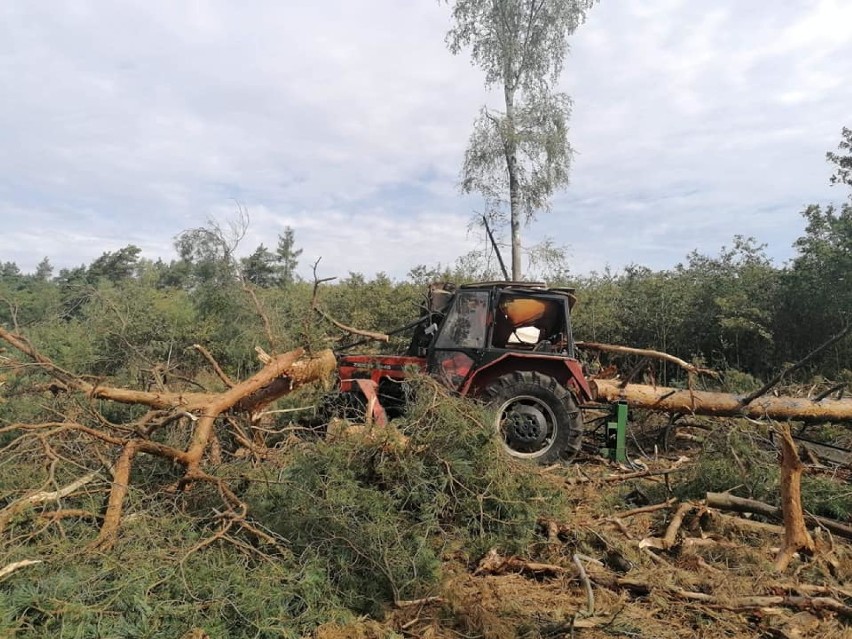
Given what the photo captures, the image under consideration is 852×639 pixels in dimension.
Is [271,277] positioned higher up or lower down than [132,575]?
higher up

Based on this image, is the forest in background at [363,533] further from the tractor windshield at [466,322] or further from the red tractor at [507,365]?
the tractor windshield at [466,322]

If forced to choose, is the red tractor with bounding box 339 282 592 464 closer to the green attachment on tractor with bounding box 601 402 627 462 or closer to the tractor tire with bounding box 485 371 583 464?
the tractor tire with bounding box 485 371 583 464

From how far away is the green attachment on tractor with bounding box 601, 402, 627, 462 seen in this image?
6.87 m

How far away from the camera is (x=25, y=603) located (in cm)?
290

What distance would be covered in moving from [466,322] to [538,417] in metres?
1.21

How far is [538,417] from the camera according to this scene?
636 centimetres

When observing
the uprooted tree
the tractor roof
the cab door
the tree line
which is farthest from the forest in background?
the tree line

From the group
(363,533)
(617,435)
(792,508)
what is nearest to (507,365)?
(617,435)

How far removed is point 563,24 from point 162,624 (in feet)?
53.9

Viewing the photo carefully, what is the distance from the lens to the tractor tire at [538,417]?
6.29m

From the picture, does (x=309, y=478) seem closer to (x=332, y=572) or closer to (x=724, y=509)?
(x=332, y=572)

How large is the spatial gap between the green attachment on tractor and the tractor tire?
2.50 feet

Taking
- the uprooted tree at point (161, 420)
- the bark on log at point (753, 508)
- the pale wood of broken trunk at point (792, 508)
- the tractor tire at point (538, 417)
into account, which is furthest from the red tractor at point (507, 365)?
the pale wood of broken trunk at point (792, 508)

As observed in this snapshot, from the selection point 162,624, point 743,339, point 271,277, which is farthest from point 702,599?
point 271,277
